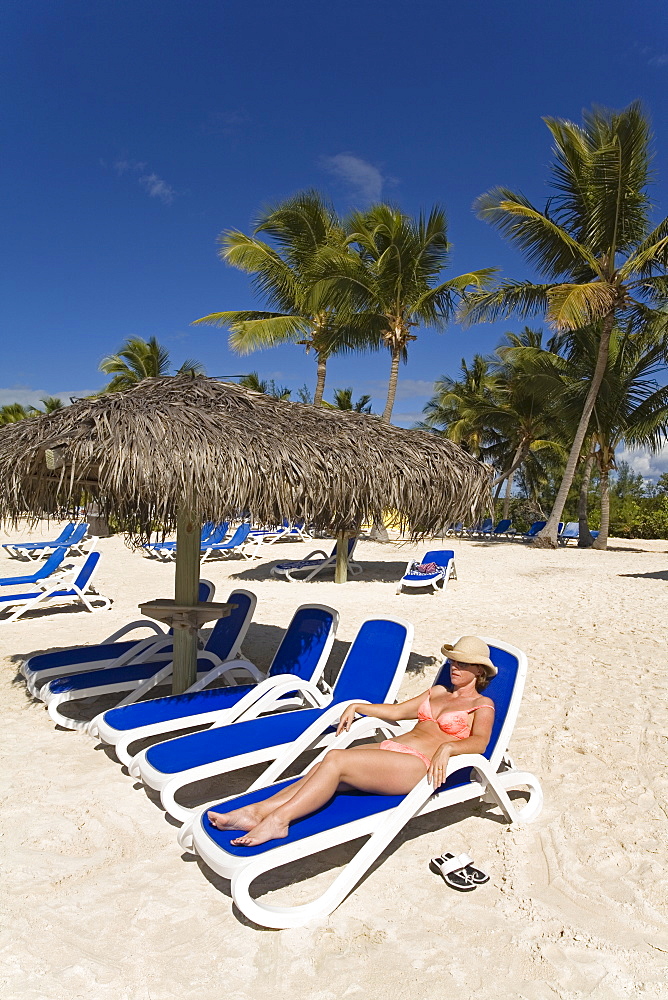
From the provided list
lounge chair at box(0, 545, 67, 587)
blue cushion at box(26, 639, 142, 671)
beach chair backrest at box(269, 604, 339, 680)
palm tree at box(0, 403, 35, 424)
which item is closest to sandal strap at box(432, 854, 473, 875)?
beach chair backrest at box(269, 604, 339, 680)

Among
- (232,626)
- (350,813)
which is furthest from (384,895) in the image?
(232,626)

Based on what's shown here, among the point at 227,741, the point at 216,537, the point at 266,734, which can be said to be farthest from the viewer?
the point at 216,537

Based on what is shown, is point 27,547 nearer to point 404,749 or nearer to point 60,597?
point 60,597

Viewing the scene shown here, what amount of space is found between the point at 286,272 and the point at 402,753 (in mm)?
16239

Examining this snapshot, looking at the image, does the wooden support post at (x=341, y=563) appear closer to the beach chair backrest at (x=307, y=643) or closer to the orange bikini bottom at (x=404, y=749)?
the beach chair backrest at (x=307, y=643)

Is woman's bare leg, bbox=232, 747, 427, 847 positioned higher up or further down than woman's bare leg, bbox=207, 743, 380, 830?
higher up

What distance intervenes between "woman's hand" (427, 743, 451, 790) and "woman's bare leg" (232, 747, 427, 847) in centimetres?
10

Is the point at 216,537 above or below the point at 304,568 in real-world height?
above

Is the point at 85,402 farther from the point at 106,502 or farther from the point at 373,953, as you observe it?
the point at 373,953

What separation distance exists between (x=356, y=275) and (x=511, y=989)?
15.9 m

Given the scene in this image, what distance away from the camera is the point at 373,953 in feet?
7.48

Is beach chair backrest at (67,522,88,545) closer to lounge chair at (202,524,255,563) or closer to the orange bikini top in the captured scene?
lounge chair at (202,524,255,563)

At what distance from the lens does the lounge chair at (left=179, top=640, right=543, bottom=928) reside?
2.39m

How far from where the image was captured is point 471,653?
3.34m
